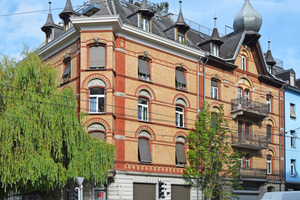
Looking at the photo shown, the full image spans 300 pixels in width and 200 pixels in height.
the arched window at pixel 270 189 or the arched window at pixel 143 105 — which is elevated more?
the arched window at pixel 143 105

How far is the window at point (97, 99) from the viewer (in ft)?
92.5

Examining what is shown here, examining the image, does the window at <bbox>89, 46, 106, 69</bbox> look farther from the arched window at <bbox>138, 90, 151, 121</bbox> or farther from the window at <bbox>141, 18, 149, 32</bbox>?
the window at <bbox>141, 18, 149, 32</bbox>

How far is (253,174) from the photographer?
3616 centimetres

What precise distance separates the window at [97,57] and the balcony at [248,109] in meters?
12.6

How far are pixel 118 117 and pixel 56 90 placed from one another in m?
5.40

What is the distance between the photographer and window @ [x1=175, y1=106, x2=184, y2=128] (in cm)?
3228

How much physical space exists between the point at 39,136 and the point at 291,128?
2775 cm

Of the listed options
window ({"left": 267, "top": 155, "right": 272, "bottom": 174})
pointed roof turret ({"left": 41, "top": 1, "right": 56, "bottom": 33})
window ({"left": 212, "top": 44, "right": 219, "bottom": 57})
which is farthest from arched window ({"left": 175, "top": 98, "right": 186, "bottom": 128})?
pointed roof turret ({"left": 41, "top": 1, "right": 56, "bottom": 33})

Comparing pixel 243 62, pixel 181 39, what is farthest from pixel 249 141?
pixel 181 39

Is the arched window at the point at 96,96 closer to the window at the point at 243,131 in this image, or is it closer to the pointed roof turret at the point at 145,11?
the pointed roof turret at the point at 145,11

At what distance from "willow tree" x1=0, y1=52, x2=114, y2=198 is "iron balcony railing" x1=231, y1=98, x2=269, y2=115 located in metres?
14.7

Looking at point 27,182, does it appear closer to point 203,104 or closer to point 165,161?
point 165,161

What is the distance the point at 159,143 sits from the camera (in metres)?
30.2

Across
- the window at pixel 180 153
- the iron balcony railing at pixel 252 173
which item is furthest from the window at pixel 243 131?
the window at pixel 180 153
